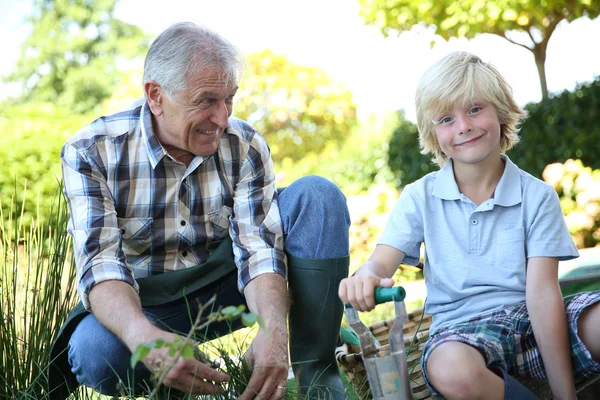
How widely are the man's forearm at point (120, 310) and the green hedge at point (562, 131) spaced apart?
16.3ft

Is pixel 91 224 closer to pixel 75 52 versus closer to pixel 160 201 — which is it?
pixel 160 201

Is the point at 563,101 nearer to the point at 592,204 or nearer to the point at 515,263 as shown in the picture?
the point at 592,204

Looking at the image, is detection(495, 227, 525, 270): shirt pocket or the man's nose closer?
detection(495, 227, 525, 270): shirt pocket

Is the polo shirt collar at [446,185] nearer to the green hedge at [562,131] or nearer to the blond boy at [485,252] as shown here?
the blond boy at [485,252]

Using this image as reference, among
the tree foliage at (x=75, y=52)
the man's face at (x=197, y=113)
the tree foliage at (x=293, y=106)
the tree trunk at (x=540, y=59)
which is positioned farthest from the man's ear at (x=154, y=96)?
the tree foliage at (x=75, y=52)

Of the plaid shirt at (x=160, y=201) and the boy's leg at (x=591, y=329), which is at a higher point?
the plaid shirt at (x=160, y=201)

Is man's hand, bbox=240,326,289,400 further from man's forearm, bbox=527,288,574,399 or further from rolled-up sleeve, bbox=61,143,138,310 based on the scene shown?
man's forearm, bbox=527,288,574,399

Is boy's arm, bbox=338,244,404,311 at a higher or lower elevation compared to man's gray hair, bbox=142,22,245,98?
lower

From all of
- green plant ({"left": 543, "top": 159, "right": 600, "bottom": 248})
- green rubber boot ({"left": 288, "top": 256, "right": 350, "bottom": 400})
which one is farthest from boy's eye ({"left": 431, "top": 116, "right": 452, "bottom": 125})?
green plant ({"left": 543, "top": 159, "right": 600, "bottom": 248})

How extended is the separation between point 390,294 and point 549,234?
2.08 feet

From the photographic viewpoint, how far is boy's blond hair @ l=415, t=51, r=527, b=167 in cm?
210

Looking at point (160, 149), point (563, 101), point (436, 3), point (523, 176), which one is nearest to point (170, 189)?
point (160, 149)

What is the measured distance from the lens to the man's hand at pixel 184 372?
67.0 inches

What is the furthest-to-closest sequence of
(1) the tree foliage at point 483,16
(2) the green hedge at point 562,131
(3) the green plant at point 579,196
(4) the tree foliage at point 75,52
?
1. (4) the tree foliage at point 75,52
2. (1) the tree foliage at point 483,16
3. (2) the green hedge at point 562,131
4. (3) the green plant at point 579,196
